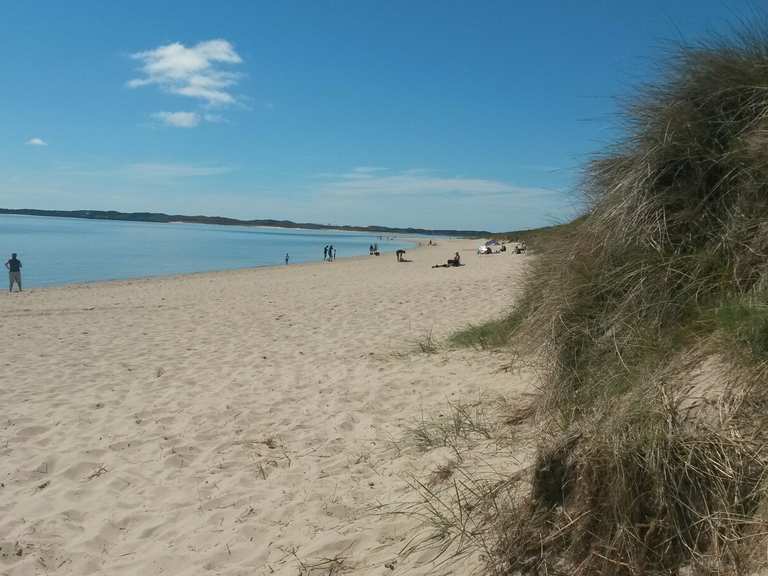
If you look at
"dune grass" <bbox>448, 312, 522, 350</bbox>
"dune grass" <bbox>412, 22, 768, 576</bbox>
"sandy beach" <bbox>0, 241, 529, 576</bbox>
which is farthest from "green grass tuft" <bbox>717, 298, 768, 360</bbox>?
"dune grass" <bbox>448, 312, 522, 350</bbox>

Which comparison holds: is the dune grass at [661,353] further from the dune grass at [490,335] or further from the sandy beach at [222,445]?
the dune grass at [490,335]

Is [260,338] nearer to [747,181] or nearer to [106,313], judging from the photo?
[106,313]

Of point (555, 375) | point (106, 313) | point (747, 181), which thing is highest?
point (747, 181)

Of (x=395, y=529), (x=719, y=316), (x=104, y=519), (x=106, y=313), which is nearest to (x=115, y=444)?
(x=104, y=519)

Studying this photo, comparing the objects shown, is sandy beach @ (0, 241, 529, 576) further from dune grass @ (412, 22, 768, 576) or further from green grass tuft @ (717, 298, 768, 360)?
green grass tuft @ (717, 298, 768, 360)

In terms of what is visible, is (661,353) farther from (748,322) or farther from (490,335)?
(490,335)

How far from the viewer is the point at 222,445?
454 cm

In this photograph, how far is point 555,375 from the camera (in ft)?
11.6

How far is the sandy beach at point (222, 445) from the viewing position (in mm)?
3047

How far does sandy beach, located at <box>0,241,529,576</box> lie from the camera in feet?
10.00

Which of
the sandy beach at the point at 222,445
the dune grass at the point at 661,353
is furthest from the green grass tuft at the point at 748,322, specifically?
the sandy beach at the point at 222,445

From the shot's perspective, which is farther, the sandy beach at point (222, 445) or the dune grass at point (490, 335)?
the dune grass at point (490, 335)

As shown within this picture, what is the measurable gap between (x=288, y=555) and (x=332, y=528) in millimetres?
287

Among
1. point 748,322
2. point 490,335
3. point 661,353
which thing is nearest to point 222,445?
point 661,353
